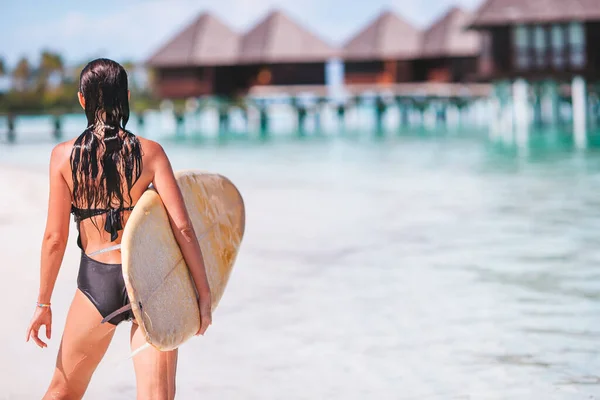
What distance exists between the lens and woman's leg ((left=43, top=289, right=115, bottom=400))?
9.00 ft

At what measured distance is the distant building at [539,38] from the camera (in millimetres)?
28234

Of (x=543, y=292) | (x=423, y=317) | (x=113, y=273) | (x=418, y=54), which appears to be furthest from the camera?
(x=418, y=54)

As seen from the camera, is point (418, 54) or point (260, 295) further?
point (418, 54)

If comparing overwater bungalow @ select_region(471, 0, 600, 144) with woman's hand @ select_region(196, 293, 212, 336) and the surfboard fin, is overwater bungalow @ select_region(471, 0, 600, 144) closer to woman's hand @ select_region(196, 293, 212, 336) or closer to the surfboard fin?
woman's hand @ select_region(196, 293, 212, 336)

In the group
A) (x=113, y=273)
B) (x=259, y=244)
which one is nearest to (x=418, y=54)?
(x=259, y=244)

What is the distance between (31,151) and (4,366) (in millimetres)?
28208

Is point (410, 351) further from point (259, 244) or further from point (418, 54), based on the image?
point (418, 54)

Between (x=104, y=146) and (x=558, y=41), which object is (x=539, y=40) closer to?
(x=558, y=41)

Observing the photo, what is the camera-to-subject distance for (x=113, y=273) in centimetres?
274

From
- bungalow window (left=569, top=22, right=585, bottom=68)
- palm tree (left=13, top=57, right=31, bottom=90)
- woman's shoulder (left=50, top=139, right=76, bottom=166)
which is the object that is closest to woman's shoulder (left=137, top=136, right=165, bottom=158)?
woman's shoulder (left=50, top=139, right=76, bottom=166)

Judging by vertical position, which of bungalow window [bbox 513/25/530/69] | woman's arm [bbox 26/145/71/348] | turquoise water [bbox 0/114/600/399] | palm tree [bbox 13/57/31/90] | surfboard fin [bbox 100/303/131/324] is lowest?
turquoise water [bbox 0/114/600/399]

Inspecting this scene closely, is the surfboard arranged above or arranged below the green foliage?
below

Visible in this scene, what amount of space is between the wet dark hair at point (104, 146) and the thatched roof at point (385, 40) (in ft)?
138

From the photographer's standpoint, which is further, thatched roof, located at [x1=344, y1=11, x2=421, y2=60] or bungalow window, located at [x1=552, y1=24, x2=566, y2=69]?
thatched roof, located at [x1=344, y1=11, x2=421, y2=60]
